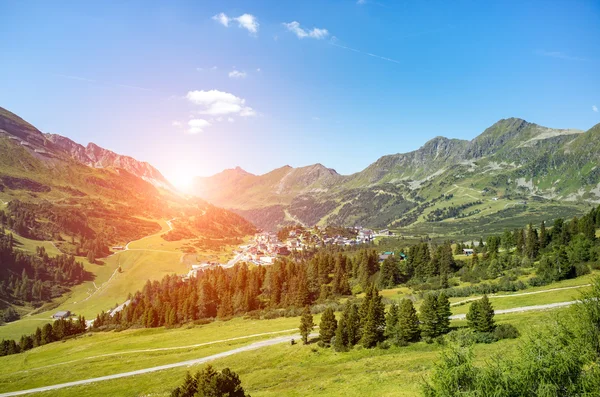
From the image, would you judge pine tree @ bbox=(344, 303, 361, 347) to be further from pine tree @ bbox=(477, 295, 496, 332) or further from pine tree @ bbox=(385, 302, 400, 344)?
pine tree @ bbox=(477, 295, 496, 332)

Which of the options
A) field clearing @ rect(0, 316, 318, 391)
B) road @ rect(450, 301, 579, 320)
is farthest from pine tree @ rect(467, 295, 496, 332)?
field clearing @ rect(0, 316, 318, 391)

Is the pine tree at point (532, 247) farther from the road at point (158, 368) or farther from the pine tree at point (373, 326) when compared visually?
the road at point (158, 368)

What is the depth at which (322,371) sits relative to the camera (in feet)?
153

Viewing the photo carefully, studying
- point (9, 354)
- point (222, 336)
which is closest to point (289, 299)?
point (222, 336)

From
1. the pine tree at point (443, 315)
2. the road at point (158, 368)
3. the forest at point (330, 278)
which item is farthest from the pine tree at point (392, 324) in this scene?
the forest at point (330, 278)

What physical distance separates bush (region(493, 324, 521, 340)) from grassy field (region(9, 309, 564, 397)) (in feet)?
3.64

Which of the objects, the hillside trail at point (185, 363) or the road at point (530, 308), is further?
the hillside trail at point (185, 363)

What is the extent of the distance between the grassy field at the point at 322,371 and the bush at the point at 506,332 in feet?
3.64

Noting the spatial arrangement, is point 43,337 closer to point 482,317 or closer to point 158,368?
point 158,368

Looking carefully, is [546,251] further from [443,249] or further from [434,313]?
[434,313]

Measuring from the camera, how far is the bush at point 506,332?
4278 centimetres

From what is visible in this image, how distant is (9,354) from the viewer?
103 meters

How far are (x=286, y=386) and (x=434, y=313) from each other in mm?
25114

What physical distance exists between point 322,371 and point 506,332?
26.0 metres
